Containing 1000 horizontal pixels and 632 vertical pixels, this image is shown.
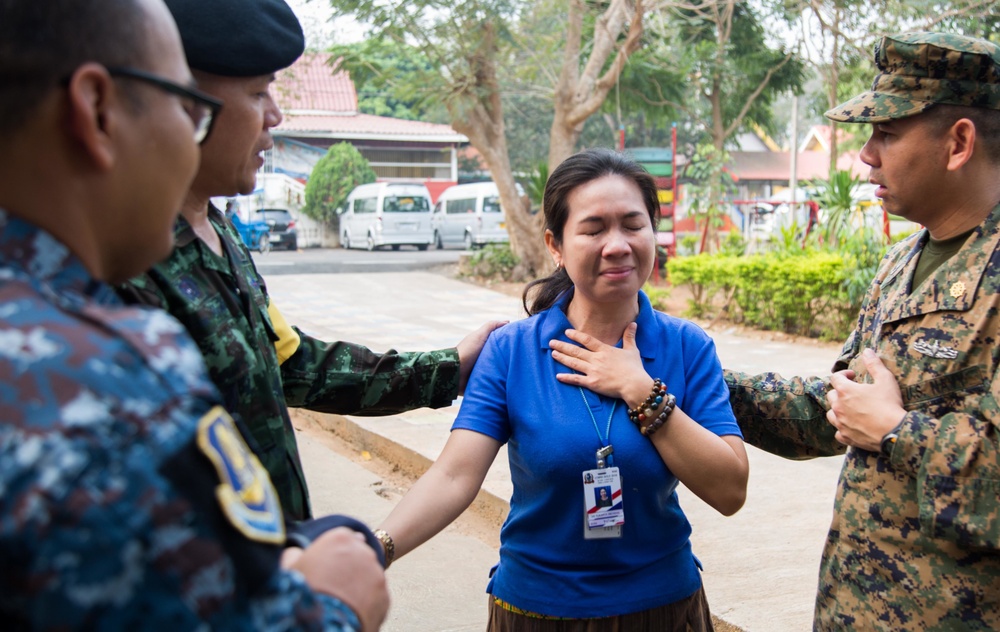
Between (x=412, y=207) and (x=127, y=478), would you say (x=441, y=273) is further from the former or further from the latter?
(x=127, y=478)

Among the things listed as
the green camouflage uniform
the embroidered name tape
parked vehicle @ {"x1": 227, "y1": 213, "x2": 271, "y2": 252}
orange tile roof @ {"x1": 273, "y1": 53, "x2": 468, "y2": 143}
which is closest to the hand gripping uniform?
the green camouflage uniform

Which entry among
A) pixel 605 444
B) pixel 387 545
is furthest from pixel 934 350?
pixel 387 545

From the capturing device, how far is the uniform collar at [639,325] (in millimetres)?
2215

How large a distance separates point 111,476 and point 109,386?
81 millimetres

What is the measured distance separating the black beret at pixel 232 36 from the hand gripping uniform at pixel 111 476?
828mm

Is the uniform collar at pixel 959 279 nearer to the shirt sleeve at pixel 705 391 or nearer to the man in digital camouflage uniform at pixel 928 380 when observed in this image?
the man in digital camouflage uniform at pixel 928 380

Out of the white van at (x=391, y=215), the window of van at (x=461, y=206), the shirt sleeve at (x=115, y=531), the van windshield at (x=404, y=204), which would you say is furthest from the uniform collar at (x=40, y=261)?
the van windshield at (x=404, y=204)

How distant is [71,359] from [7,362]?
0.17 ft

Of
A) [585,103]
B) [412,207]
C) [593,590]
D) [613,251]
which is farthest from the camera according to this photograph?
[412,207]

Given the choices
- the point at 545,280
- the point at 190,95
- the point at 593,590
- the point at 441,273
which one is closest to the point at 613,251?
the point at 545,280

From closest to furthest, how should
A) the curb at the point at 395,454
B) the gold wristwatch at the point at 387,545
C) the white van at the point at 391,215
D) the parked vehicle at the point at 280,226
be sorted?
the gold wristwatch at the point at 387,545 → the curb at the point at 395,454 → the white van at the point at 391,215 → the parked vehicle at the point at 280,226

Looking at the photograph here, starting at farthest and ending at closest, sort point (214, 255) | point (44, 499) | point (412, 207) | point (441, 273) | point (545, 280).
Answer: point (412, 207)
point (441, 273)
point (545, 280)
point (214, 255)
point (44, 499)

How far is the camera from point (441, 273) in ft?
63.9

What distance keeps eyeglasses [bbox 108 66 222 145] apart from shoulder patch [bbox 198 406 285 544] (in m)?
0.36
